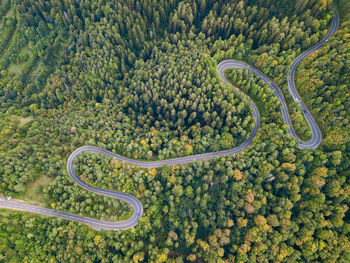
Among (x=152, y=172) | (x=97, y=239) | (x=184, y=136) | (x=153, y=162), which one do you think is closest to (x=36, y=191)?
(x=97, y=239)

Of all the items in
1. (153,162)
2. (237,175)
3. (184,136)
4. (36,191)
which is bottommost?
(36,191)

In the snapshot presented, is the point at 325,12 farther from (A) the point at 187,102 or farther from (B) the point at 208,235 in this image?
(B) the point at 208,235

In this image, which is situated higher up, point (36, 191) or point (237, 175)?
point (237, 175)

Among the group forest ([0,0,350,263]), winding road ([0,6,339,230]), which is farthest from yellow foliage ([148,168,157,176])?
winding road ([0,6,339,230])

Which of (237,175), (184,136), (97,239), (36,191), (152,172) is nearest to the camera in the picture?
(97,239)

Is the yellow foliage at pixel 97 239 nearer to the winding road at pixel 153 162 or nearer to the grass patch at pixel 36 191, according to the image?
the winding road at pixel 153 162

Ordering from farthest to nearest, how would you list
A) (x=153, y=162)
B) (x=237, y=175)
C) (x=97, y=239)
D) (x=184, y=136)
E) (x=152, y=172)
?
(x=153, y=162)
(x=184, y=136)
(x=152, y=172)
(x=237, y=175)
(x=97, y=239)

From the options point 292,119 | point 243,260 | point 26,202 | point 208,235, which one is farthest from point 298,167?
point 26,202

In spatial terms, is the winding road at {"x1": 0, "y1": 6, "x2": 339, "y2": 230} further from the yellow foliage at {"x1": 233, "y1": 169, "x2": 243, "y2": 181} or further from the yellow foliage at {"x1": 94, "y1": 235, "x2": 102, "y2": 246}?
the yellow foliage at {"x1": 233, "y1": 169, "x2": 243, "y2": 181}

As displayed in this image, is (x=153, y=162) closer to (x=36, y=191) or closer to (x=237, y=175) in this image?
(x=237, y=175)

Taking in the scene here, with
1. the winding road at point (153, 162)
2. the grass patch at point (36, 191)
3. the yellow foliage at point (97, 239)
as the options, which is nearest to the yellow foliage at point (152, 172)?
the winding road at point (153, 162)
